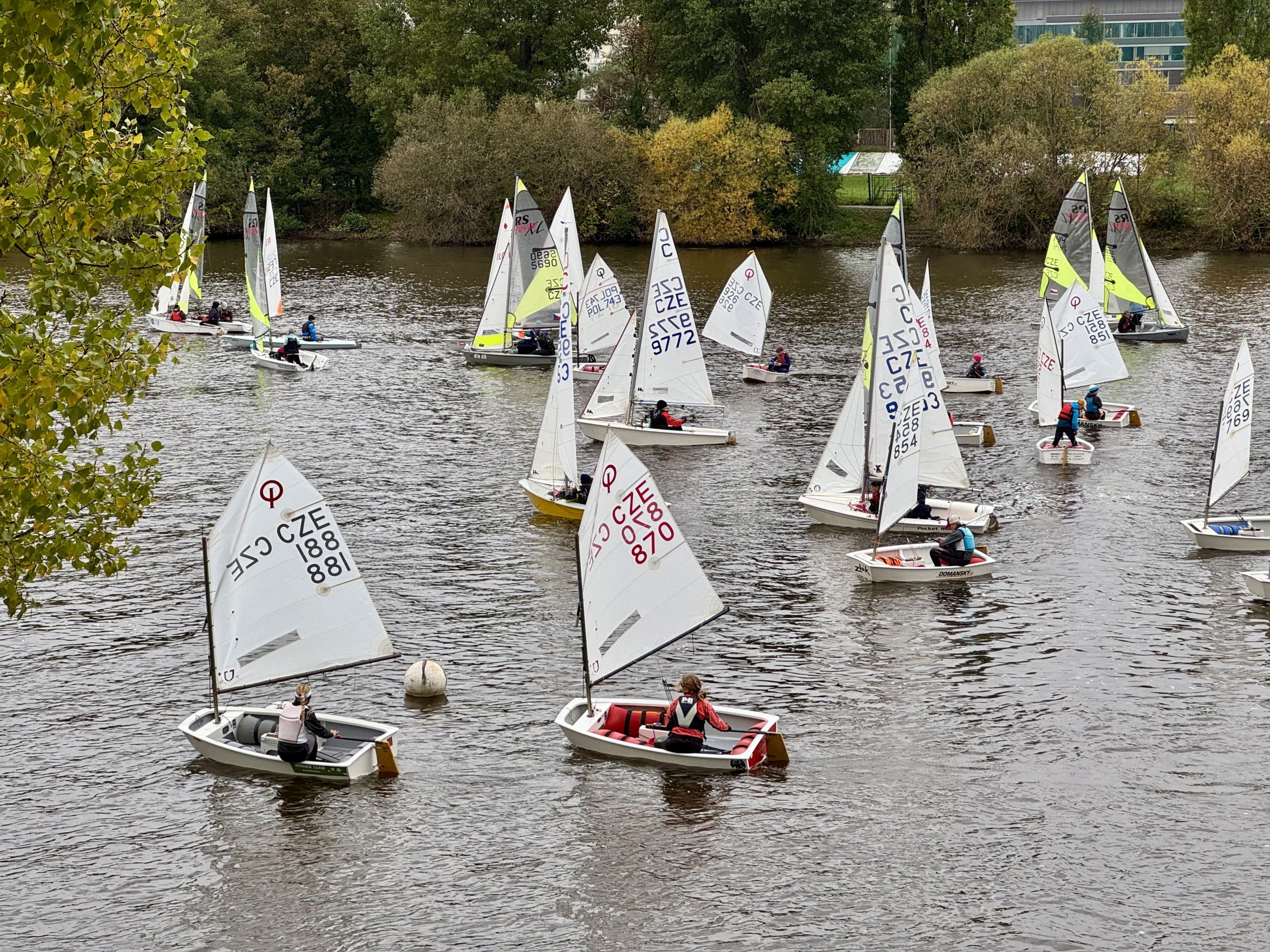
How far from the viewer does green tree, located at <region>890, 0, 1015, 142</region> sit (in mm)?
114938

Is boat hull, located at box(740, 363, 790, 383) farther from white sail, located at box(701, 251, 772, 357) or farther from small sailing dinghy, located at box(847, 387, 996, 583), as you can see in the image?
small sailing dinghy, located at box(847, 387, 996, 583)

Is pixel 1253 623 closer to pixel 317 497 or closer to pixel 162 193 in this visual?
pixel 317 497

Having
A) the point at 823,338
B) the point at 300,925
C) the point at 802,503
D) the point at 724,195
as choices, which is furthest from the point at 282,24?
the point at 300,925

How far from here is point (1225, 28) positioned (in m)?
115

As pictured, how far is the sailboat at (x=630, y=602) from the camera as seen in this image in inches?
1094

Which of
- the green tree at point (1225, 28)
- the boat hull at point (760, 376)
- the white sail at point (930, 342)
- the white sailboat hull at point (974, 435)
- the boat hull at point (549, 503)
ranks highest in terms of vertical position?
the green tree at point (1225, 28)

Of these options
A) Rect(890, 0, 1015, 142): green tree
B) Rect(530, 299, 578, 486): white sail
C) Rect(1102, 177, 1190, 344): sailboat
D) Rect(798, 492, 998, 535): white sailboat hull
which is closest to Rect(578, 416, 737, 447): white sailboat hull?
Rect(530, 299, 578, 486): white sail

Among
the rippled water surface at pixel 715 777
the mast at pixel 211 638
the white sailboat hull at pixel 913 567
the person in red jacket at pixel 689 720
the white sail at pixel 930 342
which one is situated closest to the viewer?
the rippled water surface at pixel 715 777

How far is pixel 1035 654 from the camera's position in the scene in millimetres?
32500

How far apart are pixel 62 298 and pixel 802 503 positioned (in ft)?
85.9

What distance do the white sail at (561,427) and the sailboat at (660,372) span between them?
26.2ft

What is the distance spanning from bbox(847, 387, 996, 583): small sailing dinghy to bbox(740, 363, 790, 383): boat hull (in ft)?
72.2

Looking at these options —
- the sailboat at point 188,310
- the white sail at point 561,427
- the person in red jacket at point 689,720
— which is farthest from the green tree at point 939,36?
the person in red jacket at point 689,720

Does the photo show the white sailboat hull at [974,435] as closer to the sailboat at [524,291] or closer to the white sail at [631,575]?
the sailboat at [524,291]
